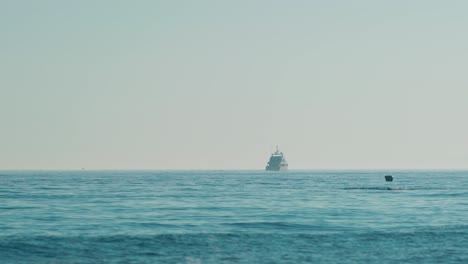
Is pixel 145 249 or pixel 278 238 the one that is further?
pixel 278 238

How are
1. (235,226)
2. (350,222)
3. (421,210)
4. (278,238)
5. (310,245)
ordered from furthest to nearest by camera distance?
(421,210)
(350,222)
(235,226)
(278,238)
(310,245)

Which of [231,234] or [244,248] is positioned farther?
[231,234]

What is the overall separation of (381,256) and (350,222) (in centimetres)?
1746

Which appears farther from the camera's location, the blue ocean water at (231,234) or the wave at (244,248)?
the blue ocean water at (231,234)

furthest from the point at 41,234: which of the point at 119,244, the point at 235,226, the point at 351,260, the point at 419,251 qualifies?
the point at 419,251

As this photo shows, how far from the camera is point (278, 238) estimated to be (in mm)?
43875

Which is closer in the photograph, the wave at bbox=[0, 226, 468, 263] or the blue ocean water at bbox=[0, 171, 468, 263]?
the wave at bbox=[0, 226, 468, 263]

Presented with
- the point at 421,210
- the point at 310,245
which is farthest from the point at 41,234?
the point at 421,210

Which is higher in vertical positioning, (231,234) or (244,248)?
(231,234)

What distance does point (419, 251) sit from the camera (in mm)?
38000

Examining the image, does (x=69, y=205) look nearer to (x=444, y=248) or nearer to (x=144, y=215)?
(x=144, y=215)

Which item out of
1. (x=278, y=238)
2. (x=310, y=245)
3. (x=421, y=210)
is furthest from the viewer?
(x=421, y=210)

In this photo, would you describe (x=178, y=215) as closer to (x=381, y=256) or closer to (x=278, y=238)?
(x=278, y=238)

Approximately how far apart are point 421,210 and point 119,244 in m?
36.9
